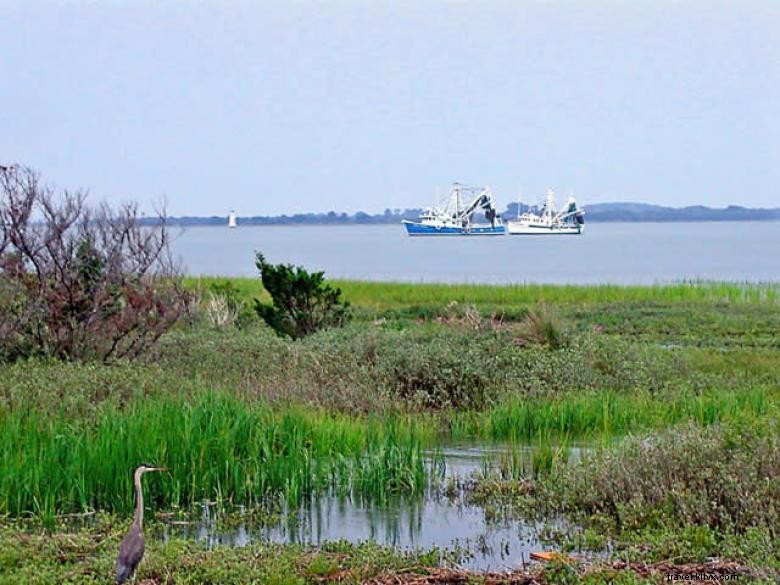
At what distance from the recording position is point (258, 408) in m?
10.0

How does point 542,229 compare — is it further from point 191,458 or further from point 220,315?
point 191,458

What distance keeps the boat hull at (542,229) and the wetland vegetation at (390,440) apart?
133 meters

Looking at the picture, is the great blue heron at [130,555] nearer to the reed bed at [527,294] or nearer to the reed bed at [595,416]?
the reed bed at [595,416]

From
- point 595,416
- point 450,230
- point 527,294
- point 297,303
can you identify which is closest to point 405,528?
point 595,416

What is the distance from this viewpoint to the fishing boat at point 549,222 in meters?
143

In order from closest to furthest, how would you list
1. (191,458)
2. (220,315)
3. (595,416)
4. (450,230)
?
(191,458) < (595,416) < (220,315) < (450,230)

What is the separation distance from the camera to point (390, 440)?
29.2 feet

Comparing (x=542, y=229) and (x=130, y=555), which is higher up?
(x=130, y=555)

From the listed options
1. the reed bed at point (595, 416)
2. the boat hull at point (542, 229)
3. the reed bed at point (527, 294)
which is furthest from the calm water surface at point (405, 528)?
the boat hull at point (542, 229)

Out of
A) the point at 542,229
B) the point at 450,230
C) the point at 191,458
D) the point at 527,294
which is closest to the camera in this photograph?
the point at 191,458

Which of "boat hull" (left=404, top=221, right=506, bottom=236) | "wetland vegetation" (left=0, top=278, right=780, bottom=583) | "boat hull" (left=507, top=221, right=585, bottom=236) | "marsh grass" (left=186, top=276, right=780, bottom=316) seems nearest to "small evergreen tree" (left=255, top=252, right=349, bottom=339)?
"wetland vegetation" (left=0, top=278, right=780, bottom=583)

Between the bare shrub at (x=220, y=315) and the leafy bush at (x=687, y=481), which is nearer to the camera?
the leafy bush at (x=687, y=481)

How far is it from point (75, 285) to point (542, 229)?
13715 cm

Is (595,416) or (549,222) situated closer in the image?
(595,416)
